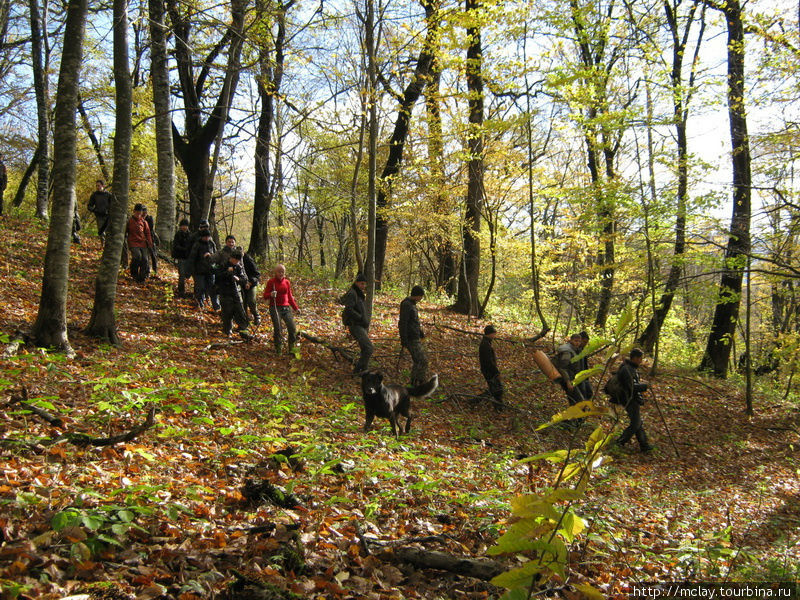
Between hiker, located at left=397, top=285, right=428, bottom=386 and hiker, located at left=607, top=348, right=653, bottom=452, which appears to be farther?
hiker, located at left=397, top=285, right=428, bottom=386

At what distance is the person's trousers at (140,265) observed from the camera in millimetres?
12039

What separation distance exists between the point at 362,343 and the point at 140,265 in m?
6.71

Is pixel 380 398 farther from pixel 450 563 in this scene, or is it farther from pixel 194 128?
pixel 194 128

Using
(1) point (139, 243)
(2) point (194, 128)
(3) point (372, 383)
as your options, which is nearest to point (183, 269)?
(1) point (139, 243)

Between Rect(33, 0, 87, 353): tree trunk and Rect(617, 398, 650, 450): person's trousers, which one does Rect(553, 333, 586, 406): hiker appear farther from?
Rect(33, 0, 87, 353): tree trunk

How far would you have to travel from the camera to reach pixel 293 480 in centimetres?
430

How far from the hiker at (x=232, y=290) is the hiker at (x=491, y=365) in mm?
5209

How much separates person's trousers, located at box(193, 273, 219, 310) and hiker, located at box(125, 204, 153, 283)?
1745 millimetres

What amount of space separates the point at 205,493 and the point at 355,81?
11168 millimetres

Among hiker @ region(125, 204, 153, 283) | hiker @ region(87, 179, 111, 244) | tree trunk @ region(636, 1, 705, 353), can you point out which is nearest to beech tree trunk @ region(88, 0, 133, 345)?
hiker @ region(125, 204, 153, 283)

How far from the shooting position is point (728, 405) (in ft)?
42.6

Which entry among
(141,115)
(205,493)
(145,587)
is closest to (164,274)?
(141,115)

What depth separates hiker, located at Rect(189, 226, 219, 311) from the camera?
11.3 meters

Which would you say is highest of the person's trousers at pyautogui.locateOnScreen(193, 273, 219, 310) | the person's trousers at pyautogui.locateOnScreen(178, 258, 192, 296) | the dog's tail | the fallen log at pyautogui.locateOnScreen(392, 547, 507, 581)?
the person's trousers at pyautogui.locateOnScreen(178, 258, 192, 296)
